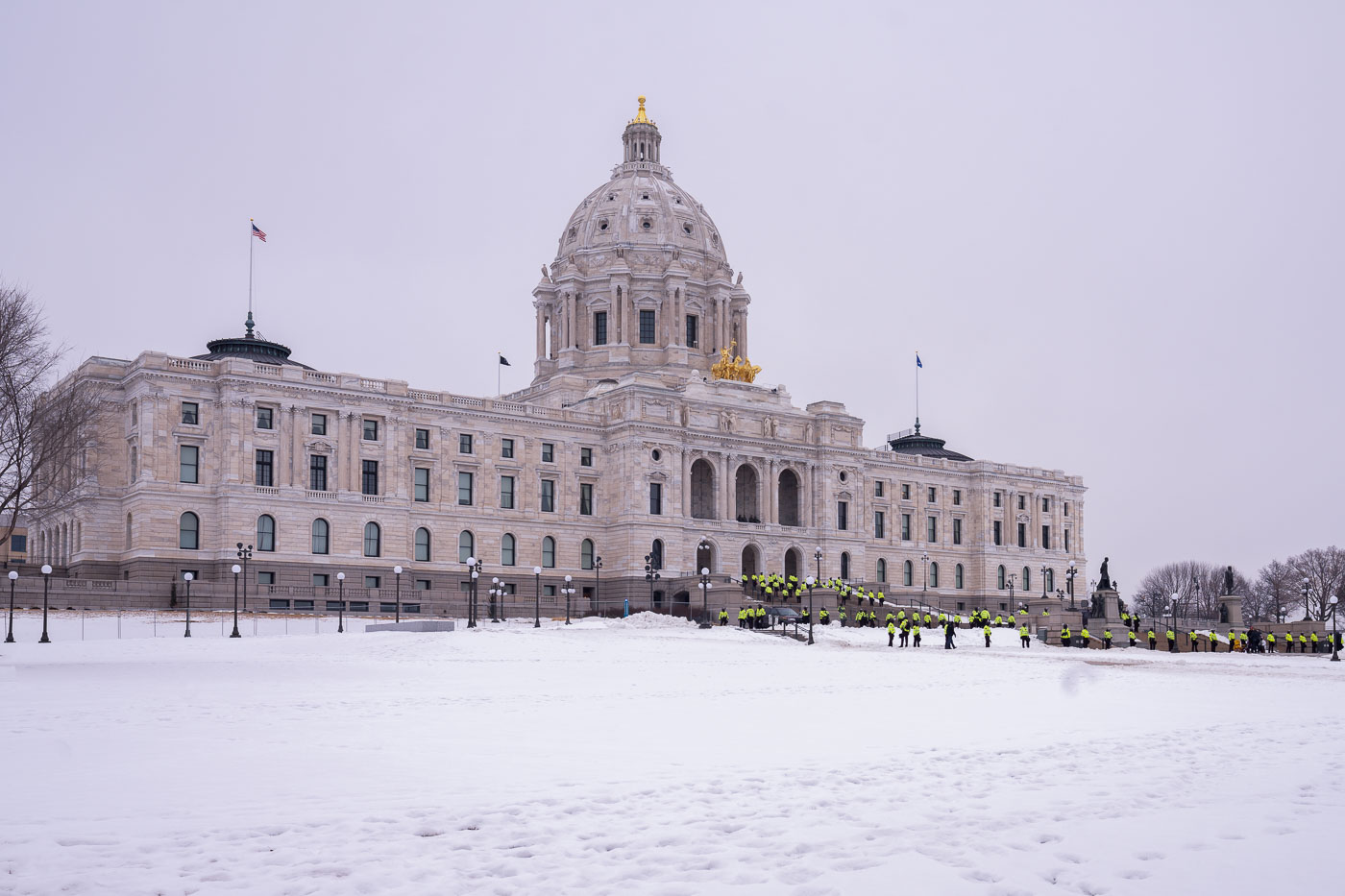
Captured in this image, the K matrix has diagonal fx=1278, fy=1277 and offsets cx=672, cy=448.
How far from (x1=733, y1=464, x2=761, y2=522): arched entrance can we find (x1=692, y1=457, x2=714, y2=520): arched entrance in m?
2.23

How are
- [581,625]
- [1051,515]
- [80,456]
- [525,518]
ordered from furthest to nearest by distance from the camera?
1. [1051,515]
2. [525,518]
3. [80,456]
4. [581,625]

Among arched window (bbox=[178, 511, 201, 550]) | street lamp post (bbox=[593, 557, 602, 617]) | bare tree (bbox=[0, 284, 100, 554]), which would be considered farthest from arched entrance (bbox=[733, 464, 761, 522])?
bare tree (bbox=[0, 284, 100, 554])

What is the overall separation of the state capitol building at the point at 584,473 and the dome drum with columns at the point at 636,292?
196mm

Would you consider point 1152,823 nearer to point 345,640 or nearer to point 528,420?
point 345,640

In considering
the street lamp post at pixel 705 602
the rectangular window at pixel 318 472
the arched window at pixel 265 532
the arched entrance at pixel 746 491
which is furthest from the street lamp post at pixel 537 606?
the arched entrance at pixel 746 491

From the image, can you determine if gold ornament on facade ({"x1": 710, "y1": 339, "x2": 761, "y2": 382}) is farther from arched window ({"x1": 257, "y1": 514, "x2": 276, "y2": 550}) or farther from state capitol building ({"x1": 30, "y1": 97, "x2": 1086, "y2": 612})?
arched window ({"x1": 257, "y1": 514, "x2": 276, "y2": 550})

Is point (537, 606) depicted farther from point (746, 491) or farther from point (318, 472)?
point (746, 491)

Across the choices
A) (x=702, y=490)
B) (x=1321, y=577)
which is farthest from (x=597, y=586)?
(x=1321, y=577)

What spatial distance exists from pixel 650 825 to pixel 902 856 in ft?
7.68

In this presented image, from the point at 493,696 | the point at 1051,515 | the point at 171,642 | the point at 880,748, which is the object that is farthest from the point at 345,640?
the point at 1051,515

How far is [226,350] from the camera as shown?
75.9 meters

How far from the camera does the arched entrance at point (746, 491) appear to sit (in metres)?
94.4

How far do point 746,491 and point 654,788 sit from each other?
8239 centimetres

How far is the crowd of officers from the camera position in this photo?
57906mm
